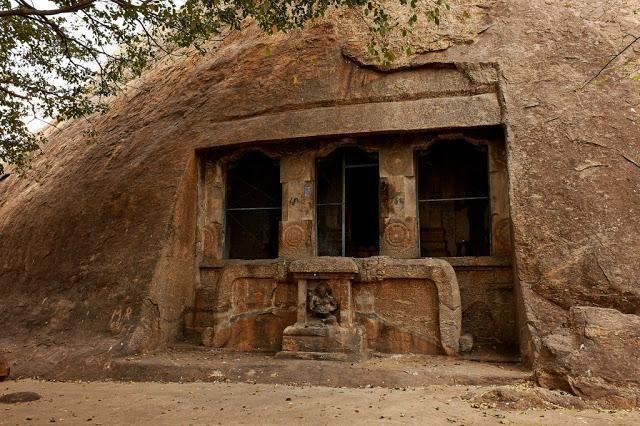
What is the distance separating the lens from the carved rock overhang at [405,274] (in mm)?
6168

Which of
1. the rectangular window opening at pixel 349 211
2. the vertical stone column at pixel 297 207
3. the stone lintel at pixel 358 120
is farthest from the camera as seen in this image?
the rectangular window opening at pixel 349 211

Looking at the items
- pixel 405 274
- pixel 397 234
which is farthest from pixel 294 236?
pixel 405 274

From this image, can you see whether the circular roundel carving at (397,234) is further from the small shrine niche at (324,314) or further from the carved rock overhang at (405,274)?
the small shrine niche at (324,314)

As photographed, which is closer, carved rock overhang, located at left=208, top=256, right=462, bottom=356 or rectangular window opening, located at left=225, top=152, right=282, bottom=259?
carved rock overhang, located at left=208, top=256, right=462, bottom=356

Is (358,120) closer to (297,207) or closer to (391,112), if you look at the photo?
(391,112)

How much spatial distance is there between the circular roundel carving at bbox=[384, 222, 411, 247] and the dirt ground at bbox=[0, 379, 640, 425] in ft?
8.06

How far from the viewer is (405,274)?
6.44 m

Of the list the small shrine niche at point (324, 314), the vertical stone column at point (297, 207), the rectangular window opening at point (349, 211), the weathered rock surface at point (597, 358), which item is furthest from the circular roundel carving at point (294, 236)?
the weathered rock surface at point (597, 358)

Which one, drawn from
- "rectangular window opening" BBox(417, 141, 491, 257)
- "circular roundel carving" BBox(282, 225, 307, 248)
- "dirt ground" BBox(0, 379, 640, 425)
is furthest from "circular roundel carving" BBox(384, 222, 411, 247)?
"rectangular window opening" BBox(417, 141, 491, 257)

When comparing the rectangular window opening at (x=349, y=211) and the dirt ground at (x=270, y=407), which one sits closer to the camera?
the dirt ground at (x=270, y=407)

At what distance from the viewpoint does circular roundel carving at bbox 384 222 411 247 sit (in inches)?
276


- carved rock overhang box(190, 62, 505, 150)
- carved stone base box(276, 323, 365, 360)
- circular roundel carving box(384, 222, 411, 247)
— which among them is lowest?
carved stone base box(276, 323, 365, 360)

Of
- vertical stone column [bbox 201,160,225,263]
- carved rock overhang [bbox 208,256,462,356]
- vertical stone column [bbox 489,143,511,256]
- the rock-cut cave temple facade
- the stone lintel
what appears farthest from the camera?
vertical stone column [bbox 201,160,225,263]

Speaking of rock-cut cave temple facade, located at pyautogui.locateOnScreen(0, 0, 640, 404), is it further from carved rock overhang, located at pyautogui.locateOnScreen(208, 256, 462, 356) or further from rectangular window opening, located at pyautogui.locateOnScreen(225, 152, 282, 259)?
rectangular window opening, located at pyautogui.locateOnScreen(225, 152, 282, 259)
